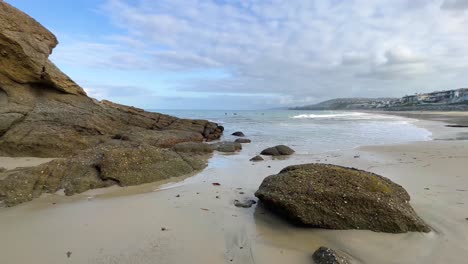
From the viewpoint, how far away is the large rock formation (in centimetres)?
762

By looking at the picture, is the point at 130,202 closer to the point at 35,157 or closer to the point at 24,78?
the point at 35,157

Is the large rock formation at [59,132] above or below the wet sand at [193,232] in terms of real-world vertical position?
above

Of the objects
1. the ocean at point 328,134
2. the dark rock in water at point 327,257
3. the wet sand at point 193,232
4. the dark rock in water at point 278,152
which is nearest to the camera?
the dark rock in water at point 327,257

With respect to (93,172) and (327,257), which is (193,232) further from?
(93,172)

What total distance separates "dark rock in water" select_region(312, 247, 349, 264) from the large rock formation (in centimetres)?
492

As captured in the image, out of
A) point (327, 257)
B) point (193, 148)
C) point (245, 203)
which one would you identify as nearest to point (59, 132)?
point (193, 148)

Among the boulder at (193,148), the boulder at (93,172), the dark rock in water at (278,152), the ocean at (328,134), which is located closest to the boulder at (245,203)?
the boulder at (93,172)

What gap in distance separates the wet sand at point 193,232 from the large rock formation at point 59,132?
2.09ft

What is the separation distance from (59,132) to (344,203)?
37.9ft

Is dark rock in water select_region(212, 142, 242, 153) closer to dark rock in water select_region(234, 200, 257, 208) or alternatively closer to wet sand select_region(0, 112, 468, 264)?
wet sand select_region(0, 112, 468, 264)

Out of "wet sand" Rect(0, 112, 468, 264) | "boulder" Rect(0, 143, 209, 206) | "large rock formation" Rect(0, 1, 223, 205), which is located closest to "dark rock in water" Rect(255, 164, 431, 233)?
"wet sand" Rect(0, 112, 468, 264)

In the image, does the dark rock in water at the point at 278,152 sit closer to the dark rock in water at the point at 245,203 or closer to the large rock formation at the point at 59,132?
the large rock formation at the point at 59,132

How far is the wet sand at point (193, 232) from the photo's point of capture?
429 cm

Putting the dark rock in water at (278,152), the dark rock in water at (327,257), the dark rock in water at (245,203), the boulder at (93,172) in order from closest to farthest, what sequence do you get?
the dark rock in water at (327,257)
the dark rock in water at (245,203)
the boulder at (93,172)
the dark rock in water at (278,152)
